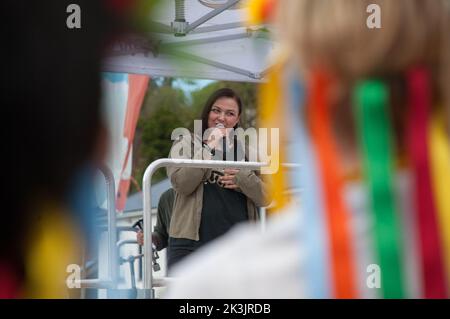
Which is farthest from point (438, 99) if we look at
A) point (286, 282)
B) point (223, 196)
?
point (223, 196)

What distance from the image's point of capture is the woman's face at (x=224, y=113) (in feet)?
10.0

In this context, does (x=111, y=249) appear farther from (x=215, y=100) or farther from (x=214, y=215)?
(x=215, y=100)

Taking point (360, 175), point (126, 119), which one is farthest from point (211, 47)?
point (360, 175)

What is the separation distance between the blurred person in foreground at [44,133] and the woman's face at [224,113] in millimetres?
2450

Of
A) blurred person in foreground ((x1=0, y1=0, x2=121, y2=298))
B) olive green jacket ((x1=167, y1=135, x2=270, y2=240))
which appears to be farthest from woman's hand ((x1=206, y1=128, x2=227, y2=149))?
blurred person in foreground ((x1=0, y1=0, x2=121, y2=298))

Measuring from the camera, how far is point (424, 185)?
0.72 meters

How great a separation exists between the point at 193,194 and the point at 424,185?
2.20m

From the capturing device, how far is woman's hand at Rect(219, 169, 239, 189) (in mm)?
2893

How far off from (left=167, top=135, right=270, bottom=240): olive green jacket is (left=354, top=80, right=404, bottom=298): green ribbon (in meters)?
2.13

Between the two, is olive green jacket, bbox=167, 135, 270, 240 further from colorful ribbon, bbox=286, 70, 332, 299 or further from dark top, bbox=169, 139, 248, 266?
colorful ribbon, bbox=286, 70, 332, 299

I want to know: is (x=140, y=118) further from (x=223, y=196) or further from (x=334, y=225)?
(x=334, y=225)

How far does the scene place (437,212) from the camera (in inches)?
28.5

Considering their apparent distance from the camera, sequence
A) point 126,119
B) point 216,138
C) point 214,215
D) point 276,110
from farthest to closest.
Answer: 1. point 126,119
2. point 216,138
3. point 214,215
4. point 276,110

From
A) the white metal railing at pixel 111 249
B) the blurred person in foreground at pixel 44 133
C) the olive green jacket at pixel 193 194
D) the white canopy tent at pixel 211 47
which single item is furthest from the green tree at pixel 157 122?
the blurred person in foreground at pixel 44 133
